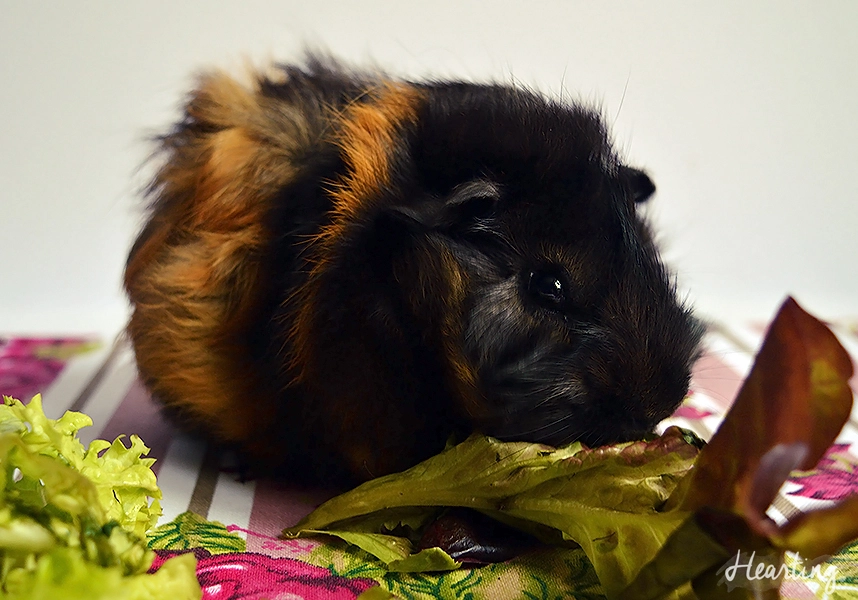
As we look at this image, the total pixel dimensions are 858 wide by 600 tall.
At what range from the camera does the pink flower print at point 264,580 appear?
3.06 feet

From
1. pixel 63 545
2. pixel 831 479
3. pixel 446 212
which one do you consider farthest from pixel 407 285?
pixel 831 479

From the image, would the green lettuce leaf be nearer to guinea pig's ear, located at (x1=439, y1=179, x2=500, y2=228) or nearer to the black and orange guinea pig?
the black and orange guinea pig

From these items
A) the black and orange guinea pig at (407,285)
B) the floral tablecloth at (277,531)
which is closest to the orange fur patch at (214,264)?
the black and orange guinea pig at (407,285)

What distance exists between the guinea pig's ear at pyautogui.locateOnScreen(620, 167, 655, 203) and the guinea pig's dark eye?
255 millimetres

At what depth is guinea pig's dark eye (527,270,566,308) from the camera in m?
1.05

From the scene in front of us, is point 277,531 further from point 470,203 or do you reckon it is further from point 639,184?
point 639,184

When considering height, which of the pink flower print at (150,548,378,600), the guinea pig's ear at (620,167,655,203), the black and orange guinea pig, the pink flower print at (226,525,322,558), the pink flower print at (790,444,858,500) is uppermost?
the guinea pig's ear at (620,167,655,203)

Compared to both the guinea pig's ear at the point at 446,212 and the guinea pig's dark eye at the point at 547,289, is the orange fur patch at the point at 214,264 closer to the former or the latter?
the guinea pig's ear at the point at 446,212

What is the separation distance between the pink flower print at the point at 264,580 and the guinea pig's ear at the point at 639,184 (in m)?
0.72

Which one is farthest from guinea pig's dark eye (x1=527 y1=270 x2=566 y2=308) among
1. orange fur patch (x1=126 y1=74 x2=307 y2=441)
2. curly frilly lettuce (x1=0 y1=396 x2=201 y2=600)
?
curly frilly lettuce (x1=0 y1=396 x2=201 y2=600)

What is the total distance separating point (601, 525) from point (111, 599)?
555 millimetres

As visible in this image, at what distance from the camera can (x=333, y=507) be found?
1087 mm

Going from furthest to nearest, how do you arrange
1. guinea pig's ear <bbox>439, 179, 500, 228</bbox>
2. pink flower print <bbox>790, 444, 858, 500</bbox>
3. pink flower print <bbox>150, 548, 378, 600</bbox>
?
1. pink flower print <bbox>790, 444, 858, 500</bbox>
2. guinea pig's ear <bbox>439, 179, 500, 228</bbox>
3. pink flower print <bbox>150, 548, 378, 600</bbox>

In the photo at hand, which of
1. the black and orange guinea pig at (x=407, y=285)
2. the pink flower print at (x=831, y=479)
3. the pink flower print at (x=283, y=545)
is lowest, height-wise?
the pink flower print at (x=283, y=545)
